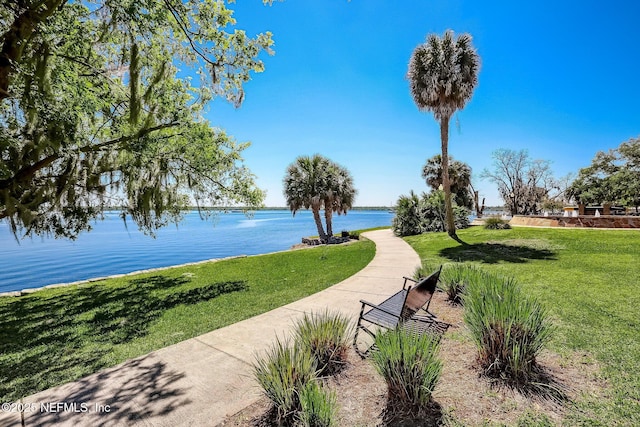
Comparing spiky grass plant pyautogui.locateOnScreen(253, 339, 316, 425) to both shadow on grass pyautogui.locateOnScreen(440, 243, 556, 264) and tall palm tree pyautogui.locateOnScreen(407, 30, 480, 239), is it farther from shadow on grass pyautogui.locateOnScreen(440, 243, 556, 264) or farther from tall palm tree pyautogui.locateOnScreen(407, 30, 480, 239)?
tall palm tree pyautogui.locateOnScreen(407, 30, 480, 239)

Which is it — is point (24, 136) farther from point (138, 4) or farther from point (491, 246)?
point (491, 246)

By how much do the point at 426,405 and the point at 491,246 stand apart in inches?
474

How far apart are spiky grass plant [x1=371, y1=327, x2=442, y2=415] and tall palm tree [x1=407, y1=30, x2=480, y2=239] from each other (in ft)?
48.7

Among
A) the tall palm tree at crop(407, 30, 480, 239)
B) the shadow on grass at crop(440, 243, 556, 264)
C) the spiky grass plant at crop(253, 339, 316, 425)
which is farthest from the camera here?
the tall palm tree at crop(407, 30, 480, 239)

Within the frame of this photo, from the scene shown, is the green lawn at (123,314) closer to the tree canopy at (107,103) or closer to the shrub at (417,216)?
the tree canopy at (107,103)

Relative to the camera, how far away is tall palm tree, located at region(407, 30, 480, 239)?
14.6 metres

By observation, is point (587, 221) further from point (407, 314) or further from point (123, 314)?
point (123, 314)

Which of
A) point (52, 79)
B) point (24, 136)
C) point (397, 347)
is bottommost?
point (397, 347)

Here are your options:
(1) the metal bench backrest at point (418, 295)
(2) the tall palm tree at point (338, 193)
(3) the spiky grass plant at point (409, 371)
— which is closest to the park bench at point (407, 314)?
(1) the metal bench backrest at point (418, 295)

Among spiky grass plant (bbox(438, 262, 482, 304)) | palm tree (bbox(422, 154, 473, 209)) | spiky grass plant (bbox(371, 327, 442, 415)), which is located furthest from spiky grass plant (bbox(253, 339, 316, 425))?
palm tree (bbox(422, 154, 473, 209))

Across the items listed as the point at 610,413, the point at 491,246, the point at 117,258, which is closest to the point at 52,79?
the point at 610,413

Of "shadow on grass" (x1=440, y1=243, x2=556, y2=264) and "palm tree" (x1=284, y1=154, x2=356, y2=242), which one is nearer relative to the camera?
"shadow on grass" (x1=440, y1=243, x2=556, y2=264)

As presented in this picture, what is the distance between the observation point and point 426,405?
2539mm

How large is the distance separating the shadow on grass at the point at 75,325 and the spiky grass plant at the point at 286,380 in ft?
8.60
